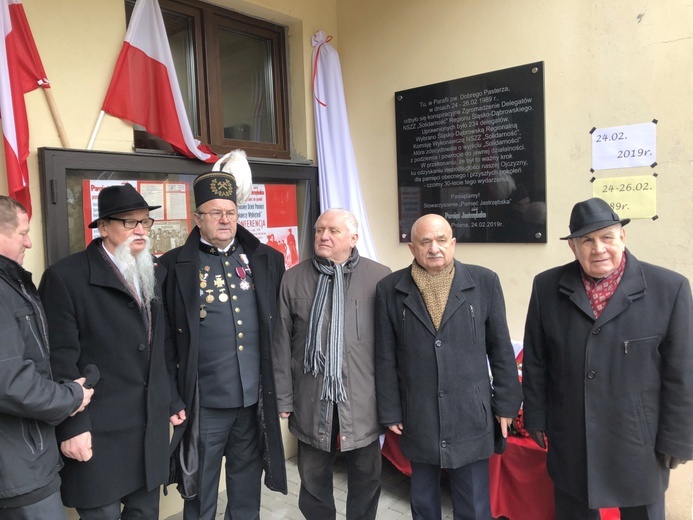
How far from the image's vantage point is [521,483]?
2867mm

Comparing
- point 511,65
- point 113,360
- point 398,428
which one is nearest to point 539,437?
point 398,428

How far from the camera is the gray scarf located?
97.2 inches

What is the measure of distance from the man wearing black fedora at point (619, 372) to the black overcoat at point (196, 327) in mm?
1364

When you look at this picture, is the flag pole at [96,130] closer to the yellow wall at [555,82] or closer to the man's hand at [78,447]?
the man's hand at [78,447]

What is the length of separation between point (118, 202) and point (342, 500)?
7.78 ft

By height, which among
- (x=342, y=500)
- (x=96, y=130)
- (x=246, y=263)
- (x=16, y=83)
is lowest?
(x=342, y=500)

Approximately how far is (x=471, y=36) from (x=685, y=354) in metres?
2.44

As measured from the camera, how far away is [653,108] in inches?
112

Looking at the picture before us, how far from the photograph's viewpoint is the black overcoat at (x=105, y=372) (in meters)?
2.11

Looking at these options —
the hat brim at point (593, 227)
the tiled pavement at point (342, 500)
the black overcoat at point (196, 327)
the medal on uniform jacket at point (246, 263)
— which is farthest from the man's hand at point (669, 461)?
the medal on uniform jacket at point (246, 263)

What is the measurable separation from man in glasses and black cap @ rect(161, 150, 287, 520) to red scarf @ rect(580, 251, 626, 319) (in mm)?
1497

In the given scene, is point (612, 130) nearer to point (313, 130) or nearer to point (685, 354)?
point (685, 354)

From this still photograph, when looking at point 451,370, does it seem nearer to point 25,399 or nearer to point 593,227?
point 593,227

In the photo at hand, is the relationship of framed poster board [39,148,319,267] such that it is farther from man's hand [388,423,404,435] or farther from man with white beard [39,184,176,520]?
man's hand [388,423,404,435]
